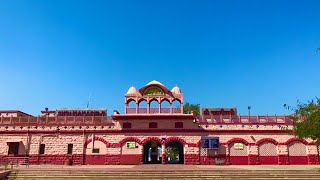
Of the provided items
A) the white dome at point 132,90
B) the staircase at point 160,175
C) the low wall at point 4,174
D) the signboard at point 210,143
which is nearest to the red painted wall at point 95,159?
the white dome at point 132,90

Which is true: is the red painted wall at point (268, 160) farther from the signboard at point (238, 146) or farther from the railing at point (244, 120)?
the railing at point (244, 120)

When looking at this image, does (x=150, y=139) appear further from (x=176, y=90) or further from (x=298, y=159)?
(x=298, y=159)

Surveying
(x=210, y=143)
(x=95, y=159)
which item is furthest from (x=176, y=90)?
(x=95, y=159)

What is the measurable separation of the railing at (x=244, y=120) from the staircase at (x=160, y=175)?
9746 millimetres

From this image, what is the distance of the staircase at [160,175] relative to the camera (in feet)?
64.2

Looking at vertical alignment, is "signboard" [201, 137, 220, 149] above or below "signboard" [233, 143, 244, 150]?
above

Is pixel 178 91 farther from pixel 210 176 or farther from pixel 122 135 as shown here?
pixel 210 176

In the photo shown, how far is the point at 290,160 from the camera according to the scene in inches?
1162

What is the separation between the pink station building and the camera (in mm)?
29469

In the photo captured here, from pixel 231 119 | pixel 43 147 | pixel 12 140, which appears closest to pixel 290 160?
pixel 231 119

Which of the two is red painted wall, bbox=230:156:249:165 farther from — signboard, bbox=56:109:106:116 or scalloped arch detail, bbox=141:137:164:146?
signboard, bbox=56:109:106:116

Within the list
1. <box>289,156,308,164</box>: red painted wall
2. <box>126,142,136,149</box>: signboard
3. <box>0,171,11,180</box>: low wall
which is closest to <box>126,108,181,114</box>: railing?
<box>126,142,136,149</box>: signboard

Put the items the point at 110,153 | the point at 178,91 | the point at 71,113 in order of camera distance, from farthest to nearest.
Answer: the point at 71,113, the point at 178,91, the point at 110,153

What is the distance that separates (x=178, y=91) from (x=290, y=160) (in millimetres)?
13915
